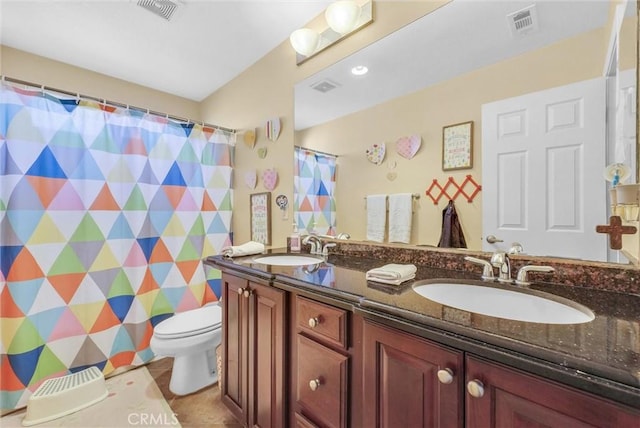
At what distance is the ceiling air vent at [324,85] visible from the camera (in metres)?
1.64

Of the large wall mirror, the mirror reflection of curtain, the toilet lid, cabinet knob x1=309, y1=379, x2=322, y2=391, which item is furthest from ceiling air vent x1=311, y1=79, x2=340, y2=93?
the toilet lid

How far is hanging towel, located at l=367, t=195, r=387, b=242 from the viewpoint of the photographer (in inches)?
55.3

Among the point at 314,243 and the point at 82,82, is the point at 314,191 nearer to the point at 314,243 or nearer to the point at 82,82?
the point at 314,243

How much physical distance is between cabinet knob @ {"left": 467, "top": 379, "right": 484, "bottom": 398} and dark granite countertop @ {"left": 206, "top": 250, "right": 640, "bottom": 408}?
0.06 metres

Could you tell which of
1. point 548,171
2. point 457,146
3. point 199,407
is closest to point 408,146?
point 457,146

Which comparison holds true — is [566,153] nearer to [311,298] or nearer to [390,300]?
[390,300]

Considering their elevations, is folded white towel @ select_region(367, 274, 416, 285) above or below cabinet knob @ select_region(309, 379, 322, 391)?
above

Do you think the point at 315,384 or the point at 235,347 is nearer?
the point at 315,384

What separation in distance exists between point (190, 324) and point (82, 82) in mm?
2109

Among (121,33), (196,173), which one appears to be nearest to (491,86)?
(196,173)

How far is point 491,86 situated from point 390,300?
903mm

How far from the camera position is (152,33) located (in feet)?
6.10

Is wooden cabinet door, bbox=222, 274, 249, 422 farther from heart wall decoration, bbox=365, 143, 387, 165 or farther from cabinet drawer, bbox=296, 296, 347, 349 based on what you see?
heart wall decoration, bbox=365, 143, 387, 165

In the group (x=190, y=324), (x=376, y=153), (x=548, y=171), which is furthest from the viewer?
(x=190, y=324)
